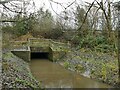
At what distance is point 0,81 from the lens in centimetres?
908

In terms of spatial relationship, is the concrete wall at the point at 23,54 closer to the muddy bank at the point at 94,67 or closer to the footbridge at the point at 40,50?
the footbridge at the point at 40,50

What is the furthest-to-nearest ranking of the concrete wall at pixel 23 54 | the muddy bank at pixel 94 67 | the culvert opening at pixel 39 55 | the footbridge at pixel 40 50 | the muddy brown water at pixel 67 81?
the culvert opening at pixel 39 55 → the footbridge at pixel 40 50 → the concrete wall at pixel 23 54 → the muddy bank at pixel 94 67 → the muddy brown water at pixel 67 81

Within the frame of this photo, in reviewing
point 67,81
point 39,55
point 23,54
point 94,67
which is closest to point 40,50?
point 23,54

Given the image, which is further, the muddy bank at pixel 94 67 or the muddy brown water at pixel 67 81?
the muddy bank at pixel 94 67

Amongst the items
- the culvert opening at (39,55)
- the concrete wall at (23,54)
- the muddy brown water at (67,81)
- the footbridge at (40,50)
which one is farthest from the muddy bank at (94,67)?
the concrete wall at (23,54)

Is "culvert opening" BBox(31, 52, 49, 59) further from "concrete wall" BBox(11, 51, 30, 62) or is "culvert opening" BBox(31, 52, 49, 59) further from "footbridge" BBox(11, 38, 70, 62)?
"concrete wall" BBox(11, 51, 30, 62)

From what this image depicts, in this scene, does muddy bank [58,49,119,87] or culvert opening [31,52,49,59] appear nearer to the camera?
muddy bank [58,49,119,87]

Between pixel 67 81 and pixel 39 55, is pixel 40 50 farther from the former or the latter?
pixel 67 81

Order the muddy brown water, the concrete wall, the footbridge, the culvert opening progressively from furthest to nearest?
the culvert opening < the footbridge < the concrete wall < the muddy brown water

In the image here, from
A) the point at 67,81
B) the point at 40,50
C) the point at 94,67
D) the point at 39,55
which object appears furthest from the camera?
the point at 39,55

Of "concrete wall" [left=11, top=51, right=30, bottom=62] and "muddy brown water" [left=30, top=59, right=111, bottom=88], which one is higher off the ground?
"concrete wall" [left=11, top=51, right=30, bottom=62]

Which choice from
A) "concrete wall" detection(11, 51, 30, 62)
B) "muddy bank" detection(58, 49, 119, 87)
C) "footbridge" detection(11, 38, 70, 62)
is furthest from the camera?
"footbridge" detection(11, 38, 70, 62)

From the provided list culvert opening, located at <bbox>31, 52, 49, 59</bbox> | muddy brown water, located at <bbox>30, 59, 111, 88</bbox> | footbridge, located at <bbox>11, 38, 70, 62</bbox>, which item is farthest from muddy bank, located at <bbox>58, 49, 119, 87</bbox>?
culvert opening, located at <bbox>31, 52, 49, 59</bbox>

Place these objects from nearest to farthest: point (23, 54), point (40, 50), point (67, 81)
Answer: point (67, 81)
point (23, 54)
point (40, 50)
